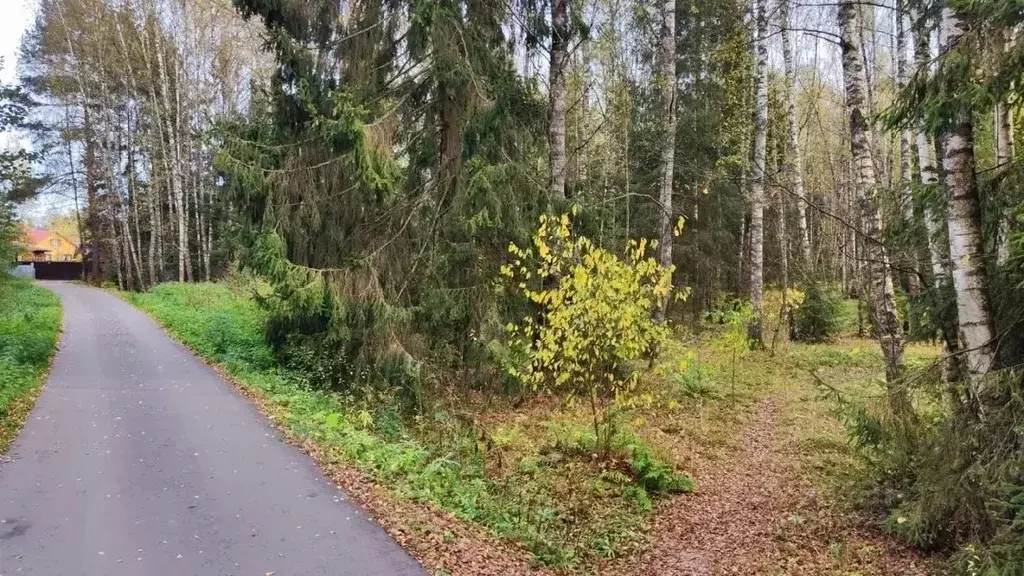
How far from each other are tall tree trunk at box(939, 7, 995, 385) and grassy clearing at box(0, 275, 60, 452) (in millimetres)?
9842

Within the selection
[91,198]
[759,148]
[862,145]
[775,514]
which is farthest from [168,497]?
[91,198]

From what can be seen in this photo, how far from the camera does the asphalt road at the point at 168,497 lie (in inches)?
184

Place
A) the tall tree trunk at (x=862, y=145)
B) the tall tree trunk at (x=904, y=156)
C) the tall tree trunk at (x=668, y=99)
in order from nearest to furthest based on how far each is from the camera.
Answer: the tall tree trunk at (x=904, y=156) < the tall tree trunk at (x=862, y=145) < the tall tree trunk at (x=668, y=99)

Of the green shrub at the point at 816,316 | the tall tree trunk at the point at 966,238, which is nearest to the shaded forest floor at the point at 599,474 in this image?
the tall tree trunk at the point at 966,238

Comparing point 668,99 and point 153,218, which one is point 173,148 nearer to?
point 153,218

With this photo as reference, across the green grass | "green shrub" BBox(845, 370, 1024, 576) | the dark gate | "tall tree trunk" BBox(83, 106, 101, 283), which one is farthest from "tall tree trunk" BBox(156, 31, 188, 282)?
"green shrub" BBox(845, 370, 1024, 576)

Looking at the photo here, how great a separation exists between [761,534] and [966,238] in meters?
3.47

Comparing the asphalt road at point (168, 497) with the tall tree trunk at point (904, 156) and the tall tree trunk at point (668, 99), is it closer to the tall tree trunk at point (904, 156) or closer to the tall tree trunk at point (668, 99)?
the tall tree trunk at point (904, 156)

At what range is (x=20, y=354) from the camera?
10680mm

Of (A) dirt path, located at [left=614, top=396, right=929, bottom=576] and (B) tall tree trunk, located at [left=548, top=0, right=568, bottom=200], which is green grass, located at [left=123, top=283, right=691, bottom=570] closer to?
(A) dirt path, located at [left=614, top=396, right=929, bottom=576]

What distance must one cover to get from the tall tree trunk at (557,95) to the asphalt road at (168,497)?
6274 millimetres

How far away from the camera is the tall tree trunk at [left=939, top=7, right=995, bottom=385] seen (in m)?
4.61

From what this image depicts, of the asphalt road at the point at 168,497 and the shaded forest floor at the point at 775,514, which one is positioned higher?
the asphalt road at the point at 168,497

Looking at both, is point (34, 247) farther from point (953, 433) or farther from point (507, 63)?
point (953, 433)
